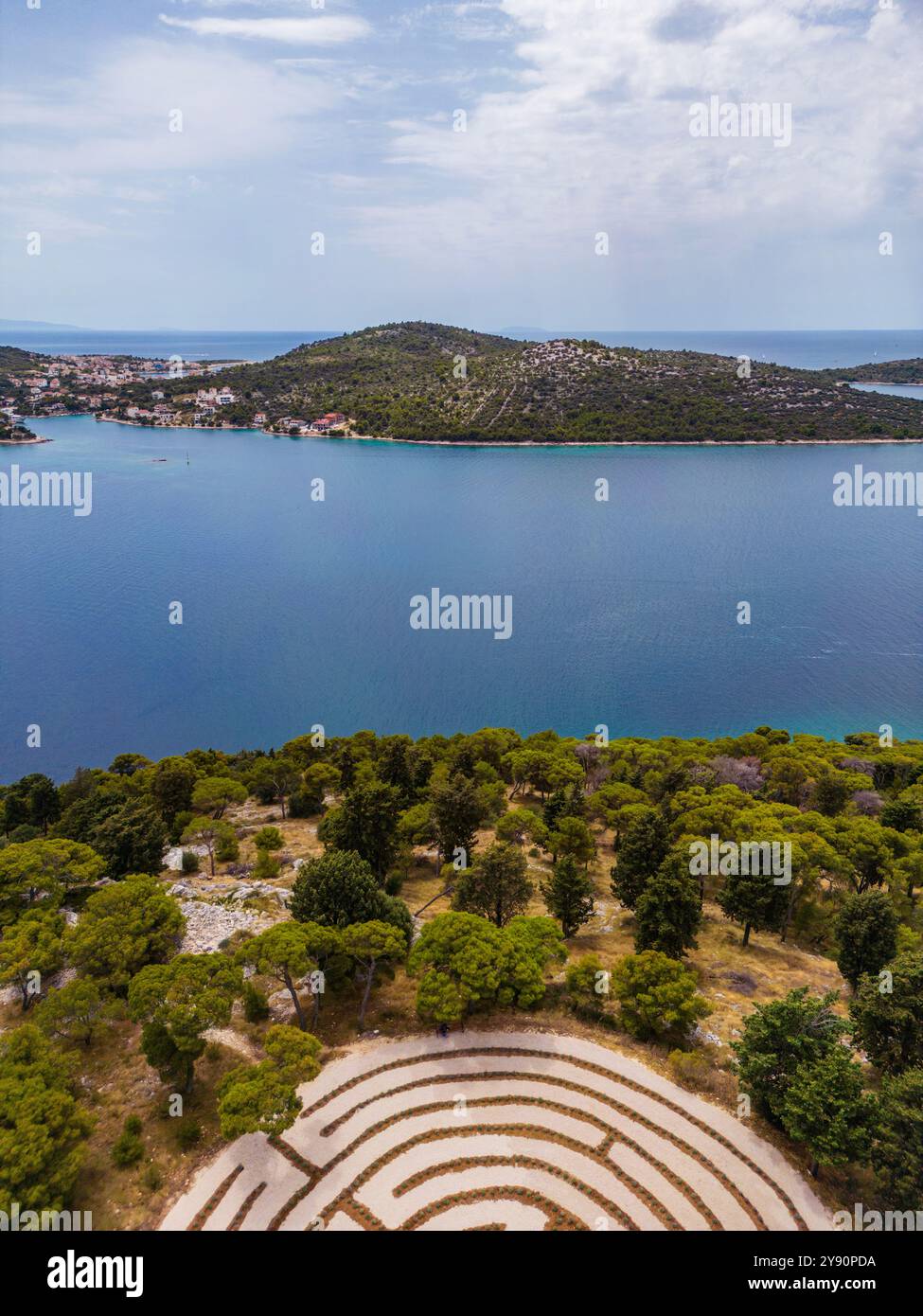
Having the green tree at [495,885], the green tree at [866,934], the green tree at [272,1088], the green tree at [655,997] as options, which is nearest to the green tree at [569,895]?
the green tree at [495,885]

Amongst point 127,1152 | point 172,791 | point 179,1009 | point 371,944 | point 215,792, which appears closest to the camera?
point 127,1152

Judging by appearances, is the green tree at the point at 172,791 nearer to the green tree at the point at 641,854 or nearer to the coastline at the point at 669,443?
the green tree at the point at 641,854

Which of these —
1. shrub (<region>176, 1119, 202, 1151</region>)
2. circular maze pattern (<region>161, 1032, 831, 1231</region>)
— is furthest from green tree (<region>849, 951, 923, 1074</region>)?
shrub (<region>176, 1119, 202, 1151</region>)

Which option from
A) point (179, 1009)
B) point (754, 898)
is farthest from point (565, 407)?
point (179, 1009)

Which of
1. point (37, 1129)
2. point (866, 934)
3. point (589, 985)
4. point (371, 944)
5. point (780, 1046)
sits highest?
point (371, 944)

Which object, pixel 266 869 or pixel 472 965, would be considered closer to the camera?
pixel 472 965

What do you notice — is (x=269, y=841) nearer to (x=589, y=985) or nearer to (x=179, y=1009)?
(x=179, y=1009)

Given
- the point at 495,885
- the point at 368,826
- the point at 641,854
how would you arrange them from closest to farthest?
the point at 495,885 < the point at 641,854 < the point at 368,826
